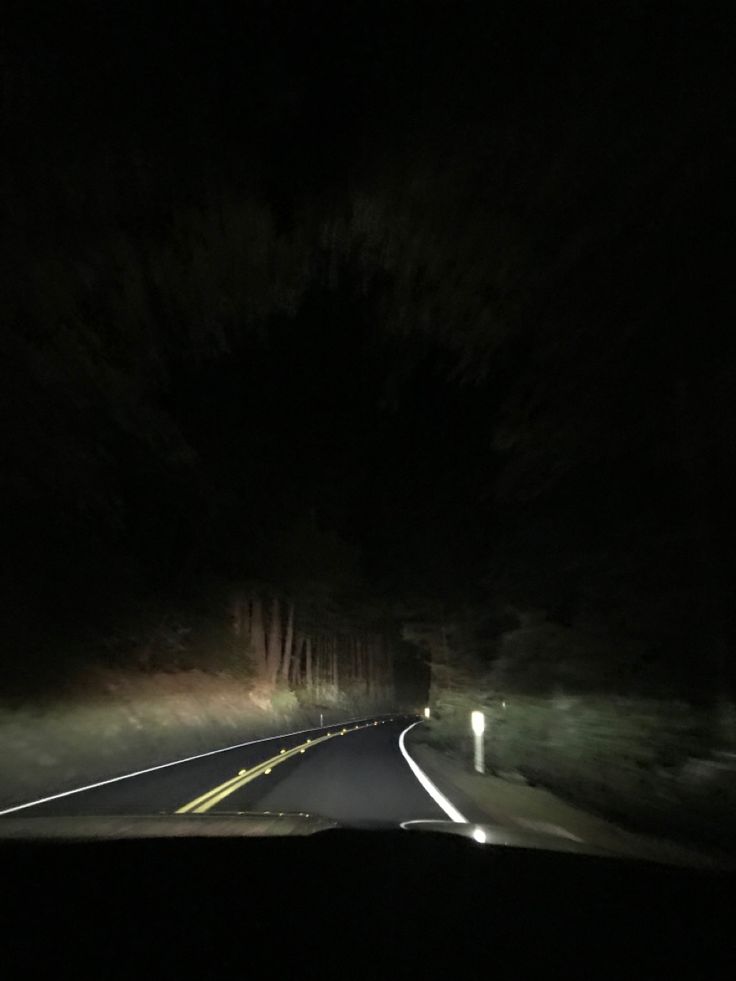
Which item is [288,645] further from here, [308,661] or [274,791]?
[274,791]

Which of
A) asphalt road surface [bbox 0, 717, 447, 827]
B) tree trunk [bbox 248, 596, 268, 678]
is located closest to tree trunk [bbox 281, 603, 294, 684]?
tree trunk [bbox 248, 596, 268, 678]

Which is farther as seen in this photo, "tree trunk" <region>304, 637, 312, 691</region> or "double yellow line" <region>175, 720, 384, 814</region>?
"tree trunk" <region>304, 637, 312, 691</region>

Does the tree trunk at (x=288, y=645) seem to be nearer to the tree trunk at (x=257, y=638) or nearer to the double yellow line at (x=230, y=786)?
the tree trunk at (x=257, y=638)

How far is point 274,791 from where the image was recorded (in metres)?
12.1

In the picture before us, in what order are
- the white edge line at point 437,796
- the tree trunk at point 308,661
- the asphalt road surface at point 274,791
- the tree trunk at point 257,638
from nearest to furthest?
the white edge line at point 437,796 → the asphalt road surface at point 274,791 → the tree trunk at point 257,638 → the tree trunk at point 308,661

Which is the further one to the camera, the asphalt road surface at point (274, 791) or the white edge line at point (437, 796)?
the asphalt road surface at point (274, 791)

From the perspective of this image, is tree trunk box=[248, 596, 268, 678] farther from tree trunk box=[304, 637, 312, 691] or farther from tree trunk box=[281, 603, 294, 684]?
tree trunk box=[304, 637, 312, 691]

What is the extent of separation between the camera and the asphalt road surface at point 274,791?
32.4 ft

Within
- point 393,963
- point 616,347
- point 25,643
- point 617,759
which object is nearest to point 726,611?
point 617,759

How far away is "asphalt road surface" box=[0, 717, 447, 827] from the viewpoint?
9883 mm

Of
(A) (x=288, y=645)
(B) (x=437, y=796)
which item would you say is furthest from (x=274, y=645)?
(B) (x=437, y=796)

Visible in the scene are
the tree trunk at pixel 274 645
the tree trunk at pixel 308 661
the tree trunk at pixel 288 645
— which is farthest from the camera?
the tree trunk at pixel 308 661

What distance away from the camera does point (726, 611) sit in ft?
34.2

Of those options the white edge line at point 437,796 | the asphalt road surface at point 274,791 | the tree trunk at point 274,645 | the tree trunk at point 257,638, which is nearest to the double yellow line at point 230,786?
the asphalt road surface at point 274,791
